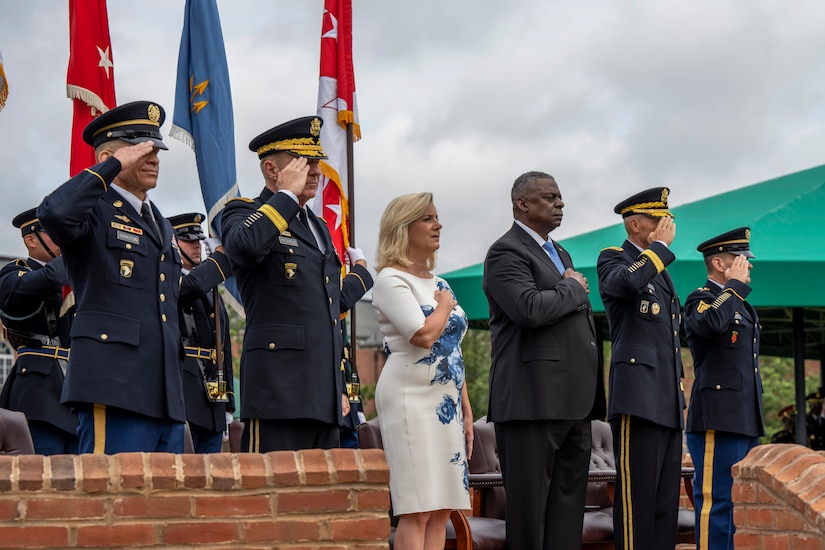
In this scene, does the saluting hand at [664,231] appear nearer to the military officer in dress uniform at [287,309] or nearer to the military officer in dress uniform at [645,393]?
the military officer in dress uniform at [645,393]

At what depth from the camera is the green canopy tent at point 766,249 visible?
1125cm

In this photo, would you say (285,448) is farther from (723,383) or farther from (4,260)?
(4,260)

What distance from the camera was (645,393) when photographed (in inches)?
229

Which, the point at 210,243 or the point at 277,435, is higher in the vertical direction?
the point at 210,243

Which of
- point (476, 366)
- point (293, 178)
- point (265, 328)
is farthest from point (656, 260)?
point (476, 366)

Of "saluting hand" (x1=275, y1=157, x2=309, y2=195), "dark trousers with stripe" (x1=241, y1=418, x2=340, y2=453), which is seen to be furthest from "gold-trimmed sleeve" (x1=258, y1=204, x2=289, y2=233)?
"dark trousers with stripe" (x1=241, y1=418, x2=340, y2=453)

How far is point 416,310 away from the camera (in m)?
4.78

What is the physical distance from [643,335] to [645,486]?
774mm

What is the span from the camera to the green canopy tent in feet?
36.9

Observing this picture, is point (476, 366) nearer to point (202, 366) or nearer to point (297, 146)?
point (202, 366)

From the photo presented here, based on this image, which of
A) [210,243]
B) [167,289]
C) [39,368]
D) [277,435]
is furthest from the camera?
[210,243]

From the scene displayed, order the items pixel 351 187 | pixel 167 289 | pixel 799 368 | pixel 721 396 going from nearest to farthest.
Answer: pixel 167 289 < pixel 721 396 < pixel 351 187 < pixel 799 368

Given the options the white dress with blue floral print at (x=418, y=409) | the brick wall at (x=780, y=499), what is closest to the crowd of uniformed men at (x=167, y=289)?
the white dress with blue floral print at (x=418, y=409)

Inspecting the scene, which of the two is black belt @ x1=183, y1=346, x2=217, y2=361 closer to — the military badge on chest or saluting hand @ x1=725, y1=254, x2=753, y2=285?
the military badge on chest
